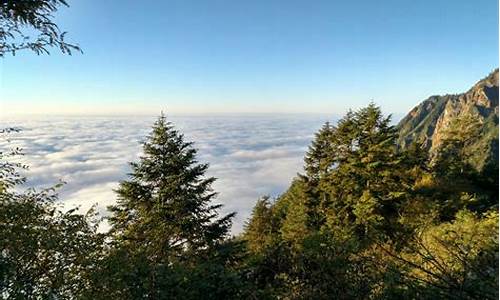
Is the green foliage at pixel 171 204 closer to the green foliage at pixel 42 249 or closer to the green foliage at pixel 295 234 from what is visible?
the green foliage at pixel 295 234

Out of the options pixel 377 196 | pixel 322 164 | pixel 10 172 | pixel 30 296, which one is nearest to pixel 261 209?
pixel 322 164

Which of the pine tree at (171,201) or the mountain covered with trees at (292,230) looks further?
the pine tree at (171,201)

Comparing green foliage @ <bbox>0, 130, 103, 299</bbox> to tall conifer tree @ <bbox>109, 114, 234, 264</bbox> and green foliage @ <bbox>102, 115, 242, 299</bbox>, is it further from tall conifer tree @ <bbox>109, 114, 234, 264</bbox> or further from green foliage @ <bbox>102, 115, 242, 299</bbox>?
tall conifer tree @ <bbox>109, 114, 234, 264</bbox>

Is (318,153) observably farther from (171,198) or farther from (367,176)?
(171,198)

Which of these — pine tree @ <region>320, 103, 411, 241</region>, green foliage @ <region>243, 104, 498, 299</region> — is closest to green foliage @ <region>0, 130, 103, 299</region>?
green foliage @ <region>243, 104, 498, 299</region>

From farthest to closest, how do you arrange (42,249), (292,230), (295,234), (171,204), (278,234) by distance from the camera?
1. (292,230)
2. (295,234)
3. (278,234)
4. (171,204)
5. (42,249)

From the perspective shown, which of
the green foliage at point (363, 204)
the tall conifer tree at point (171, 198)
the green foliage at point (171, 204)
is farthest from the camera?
the tall conifer tree at point (171, 198)

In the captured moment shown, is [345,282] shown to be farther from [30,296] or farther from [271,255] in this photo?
[30,296]

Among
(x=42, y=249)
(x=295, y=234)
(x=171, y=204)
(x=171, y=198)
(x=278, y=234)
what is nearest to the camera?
(x=42, y=249)

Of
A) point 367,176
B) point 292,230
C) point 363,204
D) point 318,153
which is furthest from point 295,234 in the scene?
point 318,153

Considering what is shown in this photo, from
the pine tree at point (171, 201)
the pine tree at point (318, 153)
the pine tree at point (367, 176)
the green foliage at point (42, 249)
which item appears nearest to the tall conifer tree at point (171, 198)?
the pine tree at point (171, 201)

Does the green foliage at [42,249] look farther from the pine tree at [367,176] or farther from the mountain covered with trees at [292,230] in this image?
the pine tree at [367,176]

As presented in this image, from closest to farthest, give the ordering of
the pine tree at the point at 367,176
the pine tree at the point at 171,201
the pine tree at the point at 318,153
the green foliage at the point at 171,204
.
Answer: the green foliage at the point at 171,204
the pine tree at the point at 171,201
the pine tree at the point at 367,176
the pine tree at the point at 318,153
